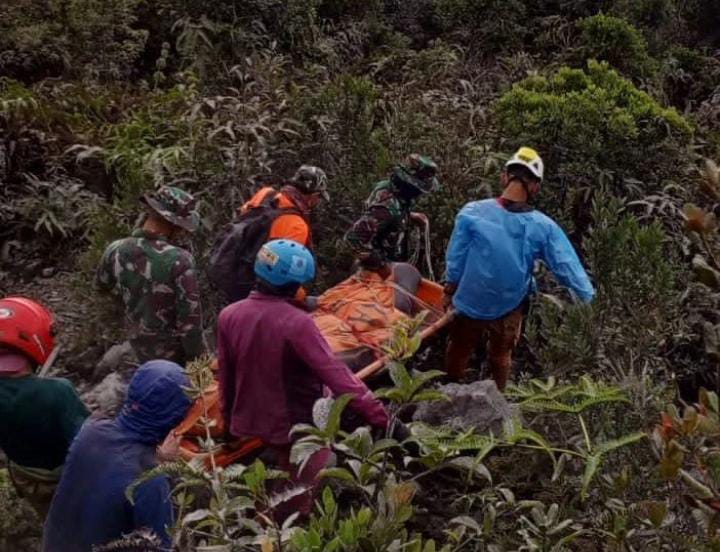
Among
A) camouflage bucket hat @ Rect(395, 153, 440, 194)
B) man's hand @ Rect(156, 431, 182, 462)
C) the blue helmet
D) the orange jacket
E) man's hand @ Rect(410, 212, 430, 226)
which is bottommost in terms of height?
man's hand @ Rect(410, 212, 430, 226)

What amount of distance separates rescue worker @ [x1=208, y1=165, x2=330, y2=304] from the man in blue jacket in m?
0.89

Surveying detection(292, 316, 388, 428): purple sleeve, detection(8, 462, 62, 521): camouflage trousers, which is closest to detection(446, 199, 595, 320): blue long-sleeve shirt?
detection(292, 316, 388, 428): purple sleeve

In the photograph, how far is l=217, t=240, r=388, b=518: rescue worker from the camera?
417 centimetres

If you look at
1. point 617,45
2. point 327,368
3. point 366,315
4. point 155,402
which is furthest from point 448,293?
point 617,45

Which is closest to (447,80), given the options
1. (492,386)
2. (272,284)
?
(492,386)

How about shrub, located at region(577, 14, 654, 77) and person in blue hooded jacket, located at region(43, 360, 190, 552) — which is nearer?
person in blue hooded jacket, located at region(43, 360, 190, 552)

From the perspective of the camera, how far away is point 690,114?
9.09 meters

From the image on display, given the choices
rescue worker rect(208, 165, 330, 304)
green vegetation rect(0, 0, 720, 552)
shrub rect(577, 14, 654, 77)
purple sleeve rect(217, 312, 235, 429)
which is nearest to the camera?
green vegetation rect(0, 0, 720, 552)

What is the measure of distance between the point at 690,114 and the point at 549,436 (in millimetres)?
5763

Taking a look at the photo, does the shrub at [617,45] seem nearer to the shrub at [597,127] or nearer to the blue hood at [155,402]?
the shrub at [597,127]

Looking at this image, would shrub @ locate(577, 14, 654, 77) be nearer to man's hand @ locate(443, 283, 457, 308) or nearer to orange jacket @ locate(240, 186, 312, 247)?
man's hand @ locate(443, 283, 457, 308)

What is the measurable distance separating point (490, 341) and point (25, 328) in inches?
117

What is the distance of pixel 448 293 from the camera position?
584 cm

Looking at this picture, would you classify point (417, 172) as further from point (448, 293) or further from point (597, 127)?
point (597, 127)
